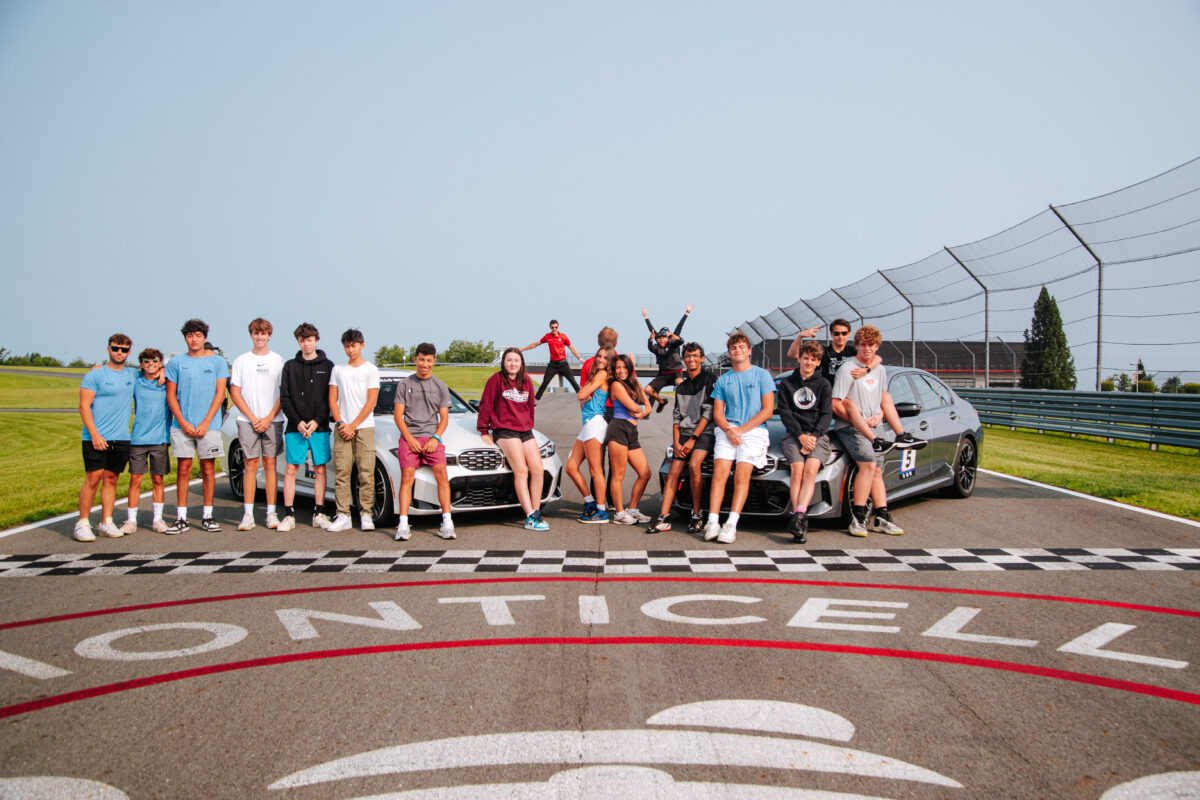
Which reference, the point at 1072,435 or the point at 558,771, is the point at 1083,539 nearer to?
the point at 558,771

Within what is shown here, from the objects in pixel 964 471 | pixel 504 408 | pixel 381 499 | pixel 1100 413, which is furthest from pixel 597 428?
pixel 1100 413

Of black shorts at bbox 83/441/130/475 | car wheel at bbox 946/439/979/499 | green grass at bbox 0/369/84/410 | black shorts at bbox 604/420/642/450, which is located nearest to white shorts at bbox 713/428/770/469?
black shorts at bbox 604/420/642/450

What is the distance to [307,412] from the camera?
7594mm

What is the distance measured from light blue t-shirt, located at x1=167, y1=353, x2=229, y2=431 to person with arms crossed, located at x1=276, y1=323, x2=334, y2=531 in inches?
23.8

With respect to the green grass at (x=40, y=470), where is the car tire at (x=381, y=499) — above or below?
above

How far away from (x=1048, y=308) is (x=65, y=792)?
15155 mm

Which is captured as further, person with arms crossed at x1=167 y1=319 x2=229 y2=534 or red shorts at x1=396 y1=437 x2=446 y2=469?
person with arms crossed at x1=167 y1=319 x2=229 y2=534

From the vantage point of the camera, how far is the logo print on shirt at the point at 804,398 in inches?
275

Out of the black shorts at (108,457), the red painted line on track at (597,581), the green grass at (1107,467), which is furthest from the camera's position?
the green grass at (1107,467)

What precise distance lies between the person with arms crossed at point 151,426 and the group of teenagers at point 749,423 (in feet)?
11.9

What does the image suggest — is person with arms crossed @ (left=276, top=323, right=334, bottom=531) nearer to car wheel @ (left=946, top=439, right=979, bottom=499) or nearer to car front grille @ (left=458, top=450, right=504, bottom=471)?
car front grille @ (left=458, top=450, right=504, bottom=471)

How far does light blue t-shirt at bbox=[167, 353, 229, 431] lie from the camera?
7.47m

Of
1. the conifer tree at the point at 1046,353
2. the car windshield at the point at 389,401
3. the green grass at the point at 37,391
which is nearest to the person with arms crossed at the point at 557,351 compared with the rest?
the car windshield at the point at 389,401

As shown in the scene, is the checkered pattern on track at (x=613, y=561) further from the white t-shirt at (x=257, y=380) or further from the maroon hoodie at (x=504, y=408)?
the white t-shirt at (x=257, y=380)
